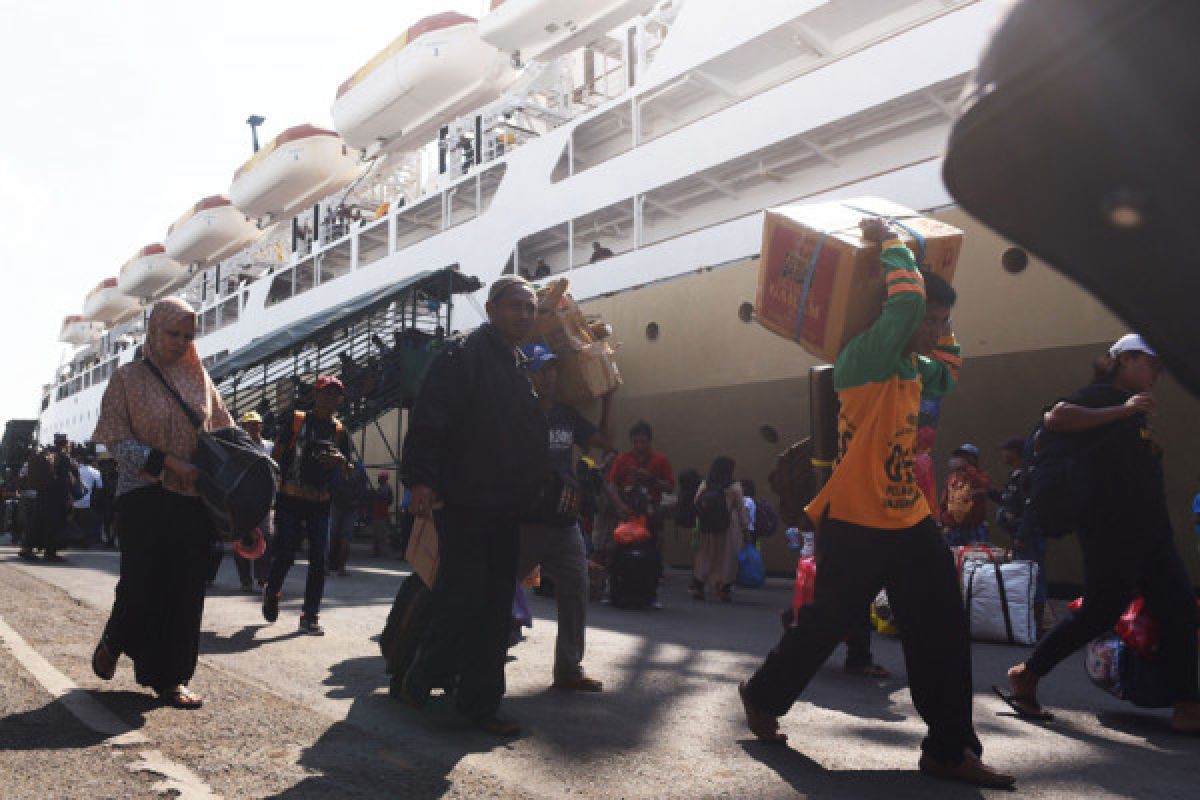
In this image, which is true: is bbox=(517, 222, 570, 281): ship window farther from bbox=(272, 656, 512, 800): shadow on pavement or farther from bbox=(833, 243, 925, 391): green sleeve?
bbox=(833, 243, 925, 391): green sleeve

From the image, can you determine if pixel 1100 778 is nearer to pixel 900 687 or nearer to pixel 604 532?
pixel 900 687

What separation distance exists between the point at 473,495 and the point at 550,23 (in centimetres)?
1479

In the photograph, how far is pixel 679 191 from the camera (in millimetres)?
13906

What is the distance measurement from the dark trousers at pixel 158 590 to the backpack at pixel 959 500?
515cm

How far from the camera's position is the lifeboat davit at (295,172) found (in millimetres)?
25484

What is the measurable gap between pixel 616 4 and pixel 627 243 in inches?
169

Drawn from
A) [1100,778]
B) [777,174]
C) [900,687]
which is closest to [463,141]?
[777,174]

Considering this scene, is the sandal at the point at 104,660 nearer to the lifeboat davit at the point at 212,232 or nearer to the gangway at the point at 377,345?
the gangway at the point at 377,345

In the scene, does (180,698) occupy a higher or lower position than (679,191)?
lower

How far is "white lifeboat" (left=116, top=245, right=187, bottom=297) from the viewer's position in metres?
37.2

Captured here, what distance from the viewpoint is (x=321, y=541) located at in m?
5.54

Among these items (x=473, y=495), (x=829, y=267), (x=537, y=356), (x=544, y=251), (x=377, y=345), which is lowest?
(x=473, y=495)

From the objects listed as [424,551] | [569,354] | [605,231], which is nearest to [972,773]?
[424,551]

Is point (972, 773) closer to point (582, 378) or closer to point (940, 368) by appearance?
point (940, 368)
